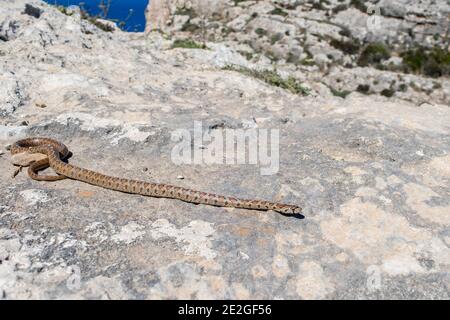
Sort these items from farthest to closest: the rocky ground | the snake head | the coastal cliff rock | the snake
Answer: the coastal cliff rock, the snake, the snake head, the rocky ground

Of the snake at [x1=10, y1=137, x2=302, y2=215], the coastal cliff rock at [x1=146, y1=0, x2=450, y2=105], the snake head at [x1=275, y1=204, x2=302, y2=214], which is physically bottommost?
the coastal cliff rock at [x1=146, y1=0, x2=450, y2=105]

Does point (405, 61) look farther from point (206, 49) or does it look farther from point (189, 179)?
point (189, 179)

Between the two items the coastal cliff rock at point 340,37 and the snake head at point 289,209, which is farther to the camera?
the coastal cliff rock at point 340,37

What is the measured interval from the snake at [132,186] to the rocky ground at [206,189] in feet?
0.49

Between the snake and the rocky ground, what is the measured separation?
15 centimetres

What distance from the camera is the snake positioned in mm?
7090

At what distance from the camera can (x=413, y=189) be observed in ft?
25.0

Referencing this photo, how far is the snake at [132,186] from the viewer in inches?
279

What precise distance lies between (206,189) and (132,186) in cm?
135

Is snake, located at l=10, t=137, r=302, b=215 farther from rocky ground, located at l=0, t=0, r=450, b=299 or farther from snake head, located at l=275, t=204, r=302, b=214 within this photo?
rocky ground, located at l=0, t=0, r=450, b=299

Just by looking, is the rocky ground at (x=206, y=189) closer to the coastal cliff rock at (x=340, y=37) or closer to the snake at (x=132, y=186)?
the snake at (x=132, y=186)

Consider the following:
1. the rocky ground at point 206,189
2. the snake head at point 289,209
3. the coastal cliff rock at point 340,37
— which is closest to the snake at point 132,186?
the snake head at point 289,209

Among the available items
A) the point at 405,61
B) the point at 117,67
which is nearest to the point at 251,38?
the point at 405,61

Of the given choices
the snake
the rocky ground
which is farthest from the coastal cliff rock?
the snake
